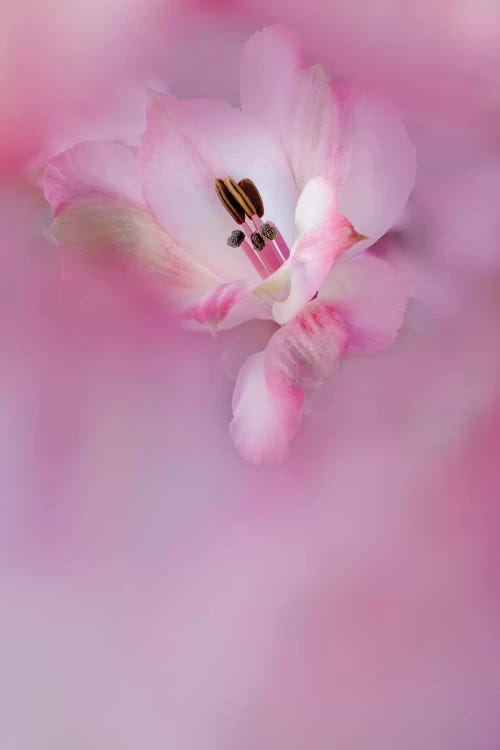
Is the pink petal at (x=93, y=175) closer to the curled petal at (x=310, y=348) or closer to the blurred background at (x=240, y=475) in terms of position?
the blurred background at (x=240, y=475)

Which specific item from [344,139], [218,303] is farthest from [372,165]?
[218,303]

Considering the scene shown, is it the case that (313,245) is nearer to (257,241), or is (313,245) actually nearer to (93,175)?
(257,241)

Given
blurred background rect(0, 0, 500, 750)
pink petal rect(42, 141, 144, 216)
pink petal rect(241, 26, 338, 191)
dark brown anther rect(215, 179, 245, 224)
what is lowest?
blurred background rect(0, 0, 500, 750)

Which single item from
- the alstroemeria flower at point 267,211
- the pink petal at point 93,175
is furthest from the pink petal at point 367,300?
the pink petal at point 93,175

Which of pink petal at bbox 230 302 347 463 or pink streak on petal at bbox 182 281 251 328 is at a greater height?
pink streak on petal at bbox 182 281 251 328

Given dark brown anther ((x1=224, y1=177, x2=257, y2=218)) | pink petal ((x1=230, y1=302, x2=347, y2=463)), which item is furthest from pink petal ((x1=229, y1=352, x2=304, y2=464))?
dark brown anther ((x1=224, y1=177, x2=257, y2=218))

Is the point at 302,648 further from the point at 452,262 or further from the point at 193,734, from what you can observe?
the point at 452,262

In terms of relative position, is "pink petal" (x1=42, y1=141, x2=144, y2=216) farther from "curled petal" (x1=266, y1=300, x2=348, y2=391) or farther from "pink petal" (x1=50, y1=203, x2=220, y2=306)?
"curled petal" (x1=266, y1=300, x2=348, y2=391)
